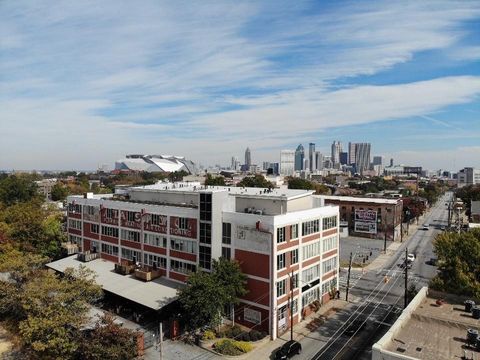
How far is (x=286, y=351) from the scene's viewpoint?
3959 centimetres

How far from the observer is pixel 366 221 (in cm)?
10588

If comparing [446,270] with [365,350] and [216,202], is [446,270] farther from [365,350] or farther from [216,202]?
[216,202]

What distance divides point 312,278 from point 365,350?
12008 mm

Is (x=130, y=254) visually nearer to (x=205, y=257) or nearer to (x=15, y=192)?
(x=205, y=257)

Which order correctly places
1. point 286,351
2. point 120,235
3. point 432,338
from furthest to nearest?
point 120,235, point 286,351, point 432,338

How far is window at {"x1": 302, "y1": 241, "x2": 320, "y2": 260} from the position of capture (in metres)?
49.8

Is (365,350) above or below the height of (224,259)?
below

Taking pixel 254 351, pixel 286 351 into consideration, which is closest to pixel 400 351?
pixel 286 351

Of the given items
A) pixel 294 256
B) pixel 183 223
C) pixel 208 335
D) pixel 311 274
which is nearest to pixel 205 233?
pixel 183 223

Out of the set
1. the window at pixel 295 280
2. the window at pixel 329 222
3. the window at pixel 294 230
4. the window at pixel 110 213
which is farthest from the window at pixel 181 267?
the window at pixel 329 222

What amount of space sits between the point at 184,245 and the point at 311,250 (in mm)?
16736

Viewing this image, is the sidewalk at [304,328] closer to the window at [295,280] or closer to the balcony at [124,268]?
the window at [295,280]

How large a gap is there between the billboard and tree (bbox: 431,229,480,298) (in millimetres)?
59705

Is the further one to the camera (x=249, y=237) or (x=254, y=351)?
(x=249, y=237)
